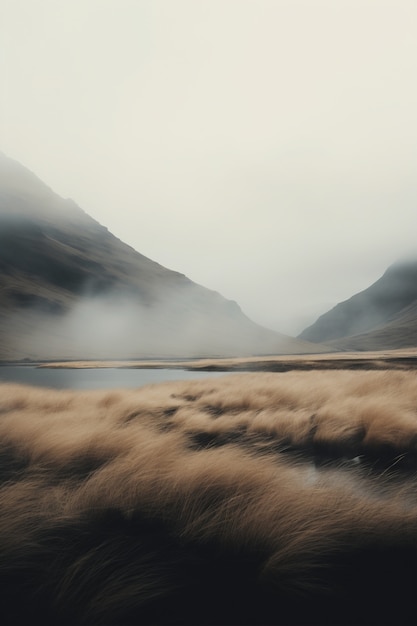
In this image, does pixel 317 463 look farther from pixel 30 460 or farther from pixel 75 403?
pixel 75 403

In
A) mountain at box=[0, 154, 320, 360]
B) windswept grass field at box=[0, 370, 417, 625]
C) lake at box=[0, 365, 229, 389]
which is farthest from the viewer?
mountain at box=[0, 154, 320, 360]

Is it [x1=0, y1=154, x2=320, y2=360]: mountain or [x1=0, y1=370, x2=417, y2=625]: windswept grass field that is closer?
[x1=0, y1=370, x2=417, y2=625]: windswept grass field

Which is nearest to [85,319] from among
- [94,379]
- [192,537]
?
[94,379]

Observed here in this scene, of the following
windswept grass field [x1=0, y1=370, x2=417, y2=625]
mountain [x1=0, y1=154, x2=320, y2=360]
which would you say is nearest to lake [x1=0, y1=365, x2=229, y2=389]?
windswept grass field [x1=0, y1=370, x2=417, y2=625]

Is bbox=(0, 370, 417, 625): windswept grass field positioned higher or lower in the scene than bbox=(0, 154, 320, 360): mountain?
lower

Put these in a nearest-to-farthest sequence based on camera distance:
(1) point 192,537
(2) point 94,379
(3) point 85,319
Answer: (1) point 192,537 → (2) point 94,379 → (3) point 85,319

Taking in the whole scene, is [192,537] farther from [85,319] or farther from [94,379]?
[85,319]

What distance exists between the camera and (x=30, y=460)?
4168mm

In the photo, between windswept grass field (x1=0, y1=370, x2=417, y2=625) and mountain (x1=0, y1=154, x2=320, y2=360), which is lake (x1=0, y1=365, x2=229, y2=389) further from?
mountain (x1=0, y1=154, x2=320, y2=360)

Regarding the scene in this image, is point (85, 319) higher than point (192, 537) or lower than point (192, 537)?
higher

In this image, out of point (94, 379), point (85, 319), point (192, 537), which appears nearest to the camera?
point (192, 537)

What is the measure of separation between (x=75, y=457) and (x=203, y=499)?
190 cm

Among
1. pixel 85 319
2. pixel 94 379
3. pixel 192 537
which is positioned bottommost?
pixel 192 537

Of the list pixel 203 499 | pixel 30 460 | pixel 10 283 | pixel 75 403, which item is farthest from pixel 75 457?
pixel 10 283
